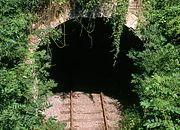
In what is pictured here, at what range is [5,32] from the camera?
355 inches

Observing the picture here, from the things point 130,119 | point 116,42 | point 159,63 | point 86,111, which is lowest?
point 86,111

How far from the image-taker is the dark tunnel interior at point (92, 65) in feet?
45.1

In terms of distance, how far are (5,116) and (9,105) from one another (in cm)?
35

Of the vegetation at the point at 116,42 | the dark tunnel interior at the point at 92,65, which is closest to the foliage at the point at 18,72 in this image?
the vegetation at the point at 116,42

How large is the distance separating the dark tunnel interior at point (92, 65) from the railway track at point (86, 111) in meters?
0.56

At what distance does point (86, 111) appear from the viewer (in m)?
13.3

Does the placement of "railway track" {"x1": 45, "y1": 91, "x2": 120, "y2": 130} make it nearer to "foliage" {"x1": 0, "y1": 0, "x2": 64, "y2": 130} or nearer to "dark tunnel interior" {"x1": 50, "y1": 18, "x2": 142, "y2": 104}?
"dark tunnel interior" {"x1": 50, "y1": 18, "x2": 142, "y2": 104}

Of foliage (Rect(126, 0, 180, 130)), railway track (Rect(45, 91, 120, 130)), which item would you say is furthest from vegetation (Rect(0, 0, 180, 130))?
railway track (Rect(45, 91, 120, 130))

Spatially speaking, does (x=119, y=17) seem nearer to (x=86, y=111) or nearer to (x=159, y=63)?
(x=159, y=63)

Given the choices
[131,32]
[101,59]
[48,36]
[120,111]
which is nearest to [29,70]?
[48,36]

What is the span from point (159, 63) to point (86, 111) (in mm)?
3915

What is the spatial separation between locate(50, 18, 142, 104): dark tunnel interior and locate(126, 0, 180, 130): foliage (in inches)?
71.2

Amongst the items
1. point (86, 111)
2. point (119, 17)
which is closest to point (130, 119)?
point (86, 111)

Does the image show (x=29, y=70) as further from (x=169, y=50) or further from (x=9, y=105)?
(x=169, y=50)
